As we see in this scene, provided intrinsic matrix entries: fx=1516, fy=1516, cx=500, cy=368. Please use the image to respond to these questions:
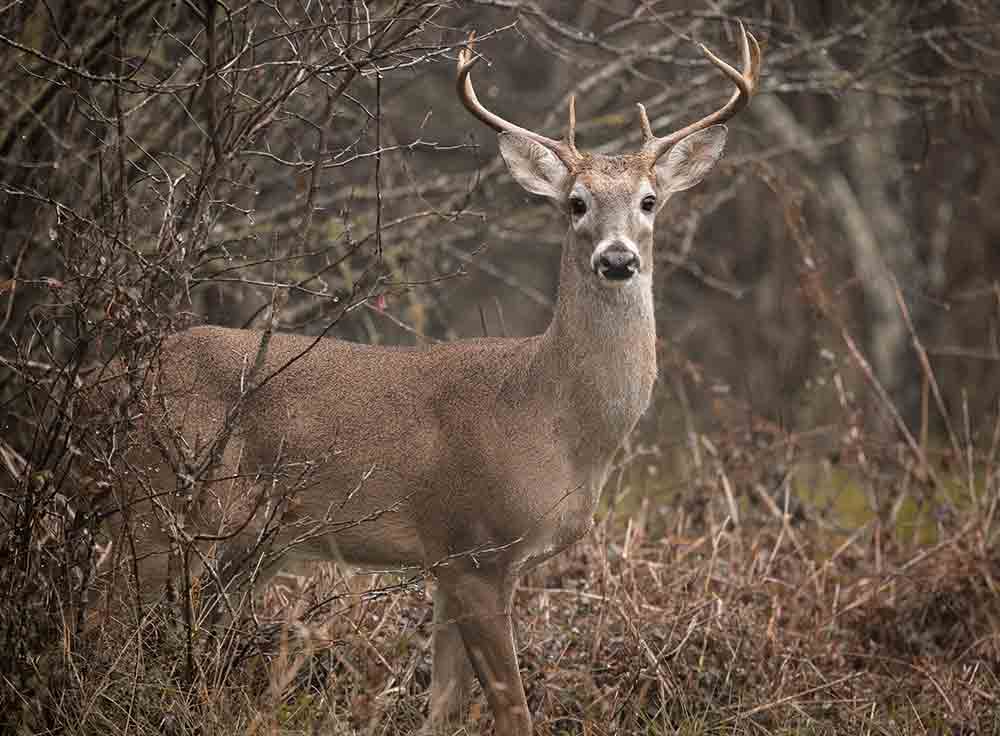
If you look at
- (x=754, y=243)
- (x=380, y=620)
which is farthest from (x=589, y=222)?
(x=754, y=243)

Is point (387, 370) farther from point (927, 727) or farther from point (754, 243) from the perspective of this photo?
point (754, 243)

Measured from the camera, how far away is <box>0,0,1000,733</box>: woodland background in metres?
4.45

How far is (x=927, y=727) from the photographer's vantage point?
5441 mm

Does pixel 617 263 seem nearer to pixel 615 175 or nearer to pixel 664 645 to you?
pixel 615 175

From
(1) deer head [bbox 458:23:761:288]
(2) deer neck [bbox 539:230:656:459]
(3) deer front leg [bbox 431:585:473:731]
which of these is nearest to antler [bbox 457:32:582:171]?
(1) deer head [bbox 458:23:761:288]

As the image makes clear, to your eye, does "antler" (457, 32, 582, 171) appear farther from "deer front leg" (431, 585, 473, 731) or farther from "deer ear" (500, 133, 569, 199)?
"deer front leg" (431, 585, 473, 731)

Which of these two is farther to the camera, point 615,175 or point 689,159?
point 689,159

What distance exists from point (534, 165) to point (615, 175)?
17.1 inches

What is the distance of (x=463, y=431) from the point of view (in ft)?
17.0

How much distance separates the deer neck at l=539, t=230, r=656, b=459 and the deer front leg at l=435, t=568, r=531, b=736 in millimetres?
581

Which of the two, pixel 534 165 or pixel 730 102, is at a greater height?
pixel 730 102

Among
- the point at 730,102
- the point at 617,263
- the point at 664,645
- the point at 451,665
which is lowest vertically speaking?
the point at 664,645

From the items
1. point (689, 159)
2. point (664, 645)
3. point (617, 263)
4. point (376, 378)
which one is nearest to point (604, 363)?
point (617, 263)

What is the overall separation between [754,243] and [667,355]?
376 inches
